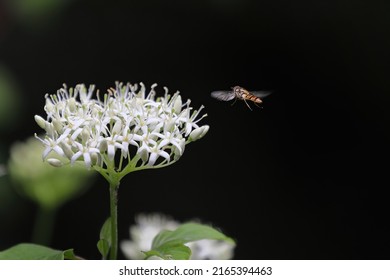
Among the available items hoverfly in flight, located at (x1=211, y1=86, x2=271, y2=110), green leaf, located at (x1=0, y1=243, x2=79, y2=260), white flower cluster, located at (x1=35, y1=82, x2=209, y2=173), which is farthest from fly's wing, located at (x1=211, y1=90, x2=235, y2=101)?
green leaf, located at (x1=0, y1=243, x2=79, y2=260)

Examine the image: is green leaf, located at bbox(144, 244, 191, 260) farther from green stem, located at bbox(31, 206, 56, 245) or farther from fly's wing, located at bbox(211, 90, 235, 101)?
green stem, located at bbox(31, 206, 56, 245)

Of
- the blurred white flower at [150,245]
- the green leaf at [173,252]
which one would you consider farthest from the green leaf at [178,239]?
the blurred white flower at [150,245]

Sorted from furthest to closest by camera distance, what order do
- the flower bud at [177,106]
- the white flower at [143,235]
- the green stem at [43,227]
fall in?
the green stem at [43,227]
the white flower at [143,235]
the flower bud at [177,106]

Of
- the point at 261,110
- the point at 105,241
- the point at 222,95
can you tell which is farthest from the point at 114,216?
the point at 261,110

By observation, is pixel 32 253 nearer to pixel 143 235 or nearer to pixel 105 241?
pixel 105 241

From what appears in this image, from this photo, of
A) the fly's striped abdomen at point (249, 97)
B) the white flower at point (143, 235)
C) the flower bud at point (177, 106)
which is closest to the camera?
the flower bud at point (177, 106)

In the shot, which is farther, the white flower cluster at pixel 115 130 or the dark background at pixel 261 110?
the dark background at pixel 261 110

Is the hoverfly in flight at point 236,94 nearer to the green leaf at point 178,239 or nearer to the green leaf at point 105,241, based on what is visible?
the green leaf at point 178,239

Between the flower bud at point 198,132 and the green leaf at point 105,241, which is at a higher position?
the flower bud at point 198,132
